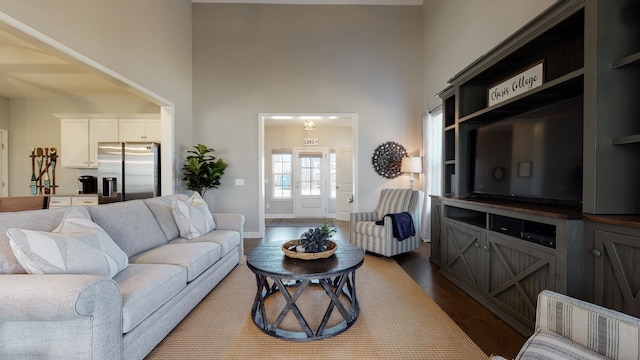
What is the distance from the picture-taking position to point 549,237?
72.6 inches

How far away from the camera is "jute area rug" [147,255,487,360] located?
1.78 metres

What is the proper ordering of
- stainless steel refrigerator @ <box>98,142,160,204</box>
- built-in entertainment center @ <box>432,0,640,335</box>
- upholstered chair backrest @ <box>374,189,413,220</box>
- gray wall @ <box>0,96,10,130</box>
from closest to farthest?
built-in entertainment center @ <box>432,0,640,335</box> < upholstered chair backrest @ <box>374,189,413,220</box> < stainless steel refrigerator @ <box>98,142,160,204</box> < gray wall @ <box>0,96,10,130</box>

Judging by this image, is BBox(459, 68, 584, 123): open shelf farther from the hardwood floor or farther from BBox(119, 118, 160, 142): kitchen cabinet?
BBox(119, 118, 160, 142): kitchen cabinet

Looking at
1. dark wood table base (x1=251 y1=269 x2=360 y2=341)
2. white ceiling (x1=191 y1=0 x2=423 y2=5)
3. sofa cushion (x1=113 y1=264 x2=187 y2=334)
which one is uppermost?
white ceiling (x1=191 y1=0 x2=423 y2=5)

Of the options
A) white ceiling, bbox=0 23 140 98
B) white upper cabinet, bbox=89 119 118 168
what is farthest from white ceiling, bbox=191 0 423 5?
white upper cabinet, bbox=89 119 118 168

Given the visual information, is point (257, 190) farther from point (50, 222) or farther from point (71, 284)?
point (71, 284)

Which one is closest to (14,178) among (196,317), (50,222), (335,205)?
(50,222)

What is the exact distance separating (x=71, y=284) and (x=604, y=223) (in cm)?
266

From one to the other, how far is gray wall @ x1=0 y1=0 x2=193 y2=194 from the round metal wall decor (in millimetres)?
3573

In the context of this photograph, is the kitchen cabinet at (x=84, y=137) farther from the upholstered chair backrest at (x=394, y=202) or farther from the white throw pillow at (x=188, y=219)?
the upholstered chair backrest at (x=394, y=202)

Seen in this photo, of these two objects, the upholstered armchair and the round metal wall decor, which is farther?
the round metal wall decor

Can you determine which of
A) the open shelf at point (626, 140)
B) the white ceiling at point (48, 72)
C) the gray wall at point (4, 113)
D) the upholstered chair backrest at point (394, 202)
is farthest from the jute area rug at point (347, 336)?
the gray wall at point (4, 113)

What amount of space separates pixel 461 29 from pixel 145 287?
463 cm

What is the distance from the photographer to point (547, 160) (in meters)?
2.01
